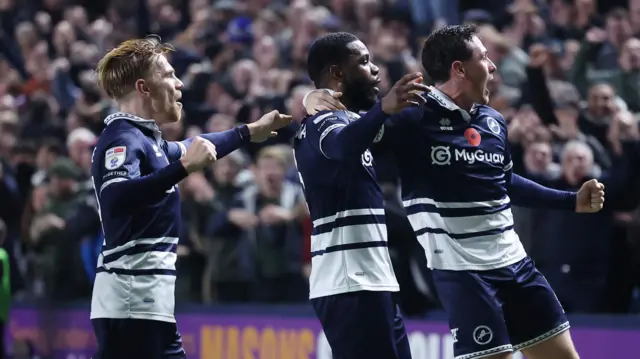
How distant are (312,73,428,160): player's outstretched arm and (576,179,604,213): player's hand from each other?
1.55m

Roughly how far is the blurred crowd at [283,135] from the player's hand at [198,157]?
13.6 feet

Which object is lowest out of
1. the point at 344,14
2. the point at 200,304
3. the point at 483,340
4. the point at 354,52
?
the point at 483,340

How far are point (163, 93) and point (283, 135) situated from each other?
6.00 m

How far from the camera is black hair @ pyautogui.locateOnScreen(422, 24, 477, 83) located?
664 centimetres

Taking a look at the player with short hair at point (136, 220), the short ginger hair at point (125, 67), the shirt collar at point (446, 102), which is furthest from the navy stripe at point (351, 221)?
the short ginger hair at point (125, 67)

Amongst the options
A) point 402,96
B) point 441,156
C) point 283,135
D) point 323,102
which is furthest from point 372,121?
point 283,135

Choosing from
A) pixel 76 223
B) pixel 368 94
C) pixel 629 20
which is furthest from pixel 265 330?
pixel 368 94

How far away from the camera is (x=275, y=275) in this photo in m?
11.2

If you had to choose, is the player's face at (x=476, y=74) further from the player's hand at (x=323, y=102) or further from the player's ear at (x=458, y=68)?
the player's hand at (x=323, y=102)

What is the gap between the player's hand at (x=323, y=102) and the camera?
6.13 metres

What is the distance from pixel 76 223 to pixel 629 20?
567 centimetres

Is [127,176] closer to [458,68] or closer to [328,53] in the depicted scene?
[328,53]

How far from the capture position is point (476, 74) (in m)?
6.65

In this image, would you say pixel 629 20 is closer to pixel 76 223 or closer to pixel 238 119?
pixel 238 119
